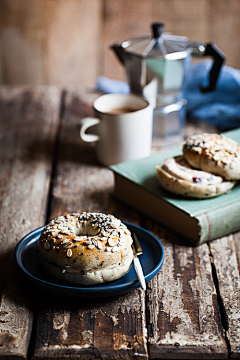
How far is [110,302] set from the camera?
2.52 feet

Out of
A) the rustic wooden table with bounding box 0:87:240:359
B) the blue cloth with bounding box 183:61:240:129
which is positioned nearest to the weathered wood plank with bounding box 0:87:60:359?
the rustic wooden table with bounding box 0:87:240:359

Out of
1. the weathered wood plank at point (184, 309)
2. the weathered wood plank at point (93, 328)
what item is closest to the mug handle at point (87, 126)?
the weathered wood plank at point (184, 309)

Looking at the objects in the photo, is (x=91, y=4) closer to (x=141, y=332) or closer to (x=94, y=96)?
(x=94, y=96)

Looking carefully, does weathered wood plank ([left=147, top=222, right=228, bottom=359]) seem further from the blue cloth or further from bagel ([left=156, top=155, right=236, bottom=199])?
the blue cloth

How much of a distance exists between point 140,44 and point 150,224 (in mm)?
591

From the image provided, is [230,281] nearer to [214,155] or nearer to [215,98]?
[214,155]

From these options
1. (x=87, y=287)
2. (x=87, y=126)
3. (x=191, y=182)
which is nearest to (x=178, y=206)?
(x=191, y=182)

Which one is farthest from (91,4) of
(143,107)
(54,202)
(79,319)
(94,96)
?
(79,319)

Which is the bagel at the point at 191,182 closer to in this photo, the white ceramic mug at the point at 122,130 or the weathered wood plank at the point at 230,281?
the weathered wood plank at the point at 230,281

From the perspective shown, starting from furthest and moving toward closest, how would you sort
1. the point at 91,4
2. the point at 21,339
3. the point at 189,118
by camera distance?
the point at 91,4 < the point at 189,118 < the point at 21,339

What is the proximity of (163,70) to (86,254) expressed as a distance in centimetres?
73

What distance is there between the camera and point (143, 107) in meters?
1.26

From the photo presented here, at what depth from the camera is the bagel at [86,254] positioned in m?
0.74

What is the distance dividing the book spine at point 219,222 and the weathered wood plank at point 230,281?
0.06ft
